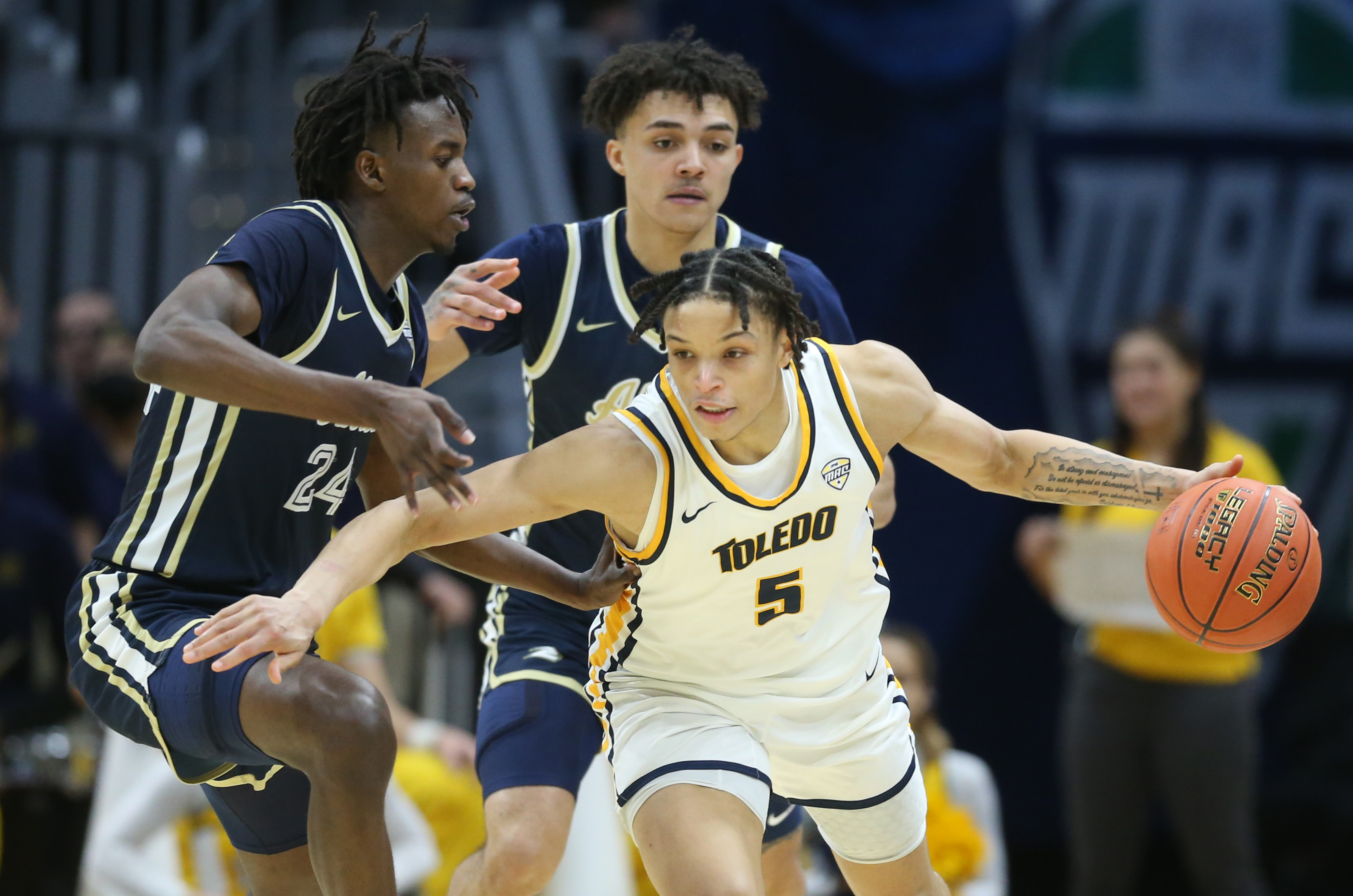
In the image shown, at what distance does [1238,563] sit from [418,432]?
6.31ft

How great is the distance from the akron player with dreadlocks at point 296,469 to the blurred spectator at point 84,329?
3891mm

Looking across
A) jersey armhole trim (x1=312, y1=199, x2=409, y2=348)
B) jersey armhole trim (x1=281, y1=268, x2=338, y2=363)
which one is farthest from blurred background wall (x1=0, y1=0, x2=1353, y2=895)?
jersey armhole trim (x1=281, y1=268, x2=338, y2=363)

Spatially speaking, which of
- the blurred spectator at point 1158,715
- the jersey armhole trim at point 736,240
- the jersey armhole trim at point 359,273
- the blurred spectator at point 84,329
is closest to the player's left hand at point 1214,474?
the jersey armhole trim at point 736,240

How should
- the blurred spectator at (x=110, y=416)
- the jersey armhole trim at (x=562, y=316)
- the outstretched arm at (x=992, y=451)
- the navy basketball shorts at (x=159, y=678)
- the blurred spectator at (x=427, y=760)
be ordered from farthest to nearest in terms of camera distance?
the blurred spectator at (x=110, y=416) < the blurred spectator at (x=427, y=760) < the jersey armhole trim at (x=562, y=316) < the outstretched arm at (x=992, y=451) < the navy basketball shorts at (x=159, y=678)

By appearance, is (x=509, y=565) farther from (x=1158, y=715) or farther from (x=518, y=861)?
(x=1158, y=715)

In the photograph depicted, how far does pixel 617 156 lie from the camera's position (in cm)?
442

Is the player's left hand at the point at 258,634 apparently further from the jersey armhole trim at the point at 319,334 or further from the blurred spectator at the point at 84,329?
the blurred spectator at the point at 84,329

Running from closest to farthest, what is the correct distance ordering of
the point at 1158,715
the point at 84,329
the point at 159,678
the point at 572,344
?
the point at 159,678 < the point at 572,344 < the point at 1158,715 < the point at 84,329

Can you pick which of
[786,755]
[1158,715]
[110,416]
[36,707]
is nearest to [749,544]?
[786,755]

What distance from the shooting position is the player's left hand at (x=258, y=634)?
3.11 m

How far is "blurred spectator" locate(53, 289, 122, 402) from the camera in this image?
24.0 ft

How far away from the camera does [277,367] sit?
3.09 metres

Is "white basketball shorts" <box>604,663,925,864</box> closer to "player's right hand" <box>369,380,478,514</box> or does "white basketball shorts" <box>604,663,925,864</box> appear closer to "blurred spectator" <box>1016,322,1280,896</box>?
"player's right hand" <box>369,380,478,514</box>

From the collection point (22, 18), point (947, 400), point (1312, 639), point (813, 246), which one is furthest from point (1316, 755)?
point (22, 18)
